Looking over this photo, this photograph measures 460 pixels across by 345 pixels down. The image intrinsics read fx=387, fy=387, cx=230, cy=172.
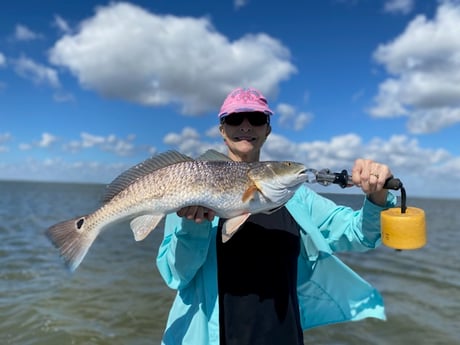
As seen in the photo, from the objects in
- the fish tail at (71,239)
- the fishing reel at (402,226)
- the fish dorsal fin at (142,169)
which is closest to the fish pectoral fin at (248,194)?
the fish dorsal fin at (142,169)

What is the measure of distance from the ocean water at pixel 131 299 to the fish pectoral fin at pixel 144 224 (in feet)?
2.09

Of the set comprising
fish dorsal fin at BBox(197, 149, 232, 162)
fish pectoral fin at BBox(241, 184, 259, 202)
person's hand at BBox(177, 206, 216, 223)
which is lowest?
person's hand at BBox(177, 206, 216, 223)

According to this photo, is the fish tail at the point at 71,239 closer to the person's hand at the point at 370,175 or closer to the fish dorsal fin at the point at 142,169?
the fish dorsal fin at the point at 142,169

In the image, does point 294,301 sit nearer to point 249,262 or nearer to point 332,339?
point 249,262

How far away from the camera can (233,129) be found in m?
3.80

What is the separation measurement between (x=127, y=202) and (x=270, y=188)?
4.26 ft

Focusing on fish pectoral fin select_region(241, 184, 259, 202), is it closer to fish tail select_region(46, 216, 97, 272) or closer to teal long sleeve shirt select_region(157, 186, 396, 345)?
teal long sleeve shirt select_region(157, 186, 396, 345)

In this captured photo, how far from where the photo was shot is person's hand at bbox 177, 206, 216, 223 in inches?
127

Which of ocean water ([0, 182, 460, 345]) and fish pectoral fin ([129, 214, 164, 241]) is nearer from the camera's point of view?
fish pectoral fin ([129, 214, 164, 241])

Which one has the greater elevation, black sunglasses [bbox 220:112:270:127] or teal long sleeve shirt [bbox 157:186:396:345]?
black sunglasses [bbox 220:112:270:127]

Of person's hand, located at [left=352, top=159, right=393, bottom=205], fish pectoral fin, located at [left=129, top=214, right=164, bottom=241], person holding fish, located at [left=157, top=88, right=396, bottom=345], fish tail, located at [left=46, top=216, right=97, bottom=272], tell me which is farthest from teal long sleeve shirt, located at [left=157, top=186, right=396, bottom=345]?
fish tail, located at [left=46, top=216, right=97, bottom=272]

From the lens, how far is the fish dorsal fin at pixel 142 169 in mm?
3484

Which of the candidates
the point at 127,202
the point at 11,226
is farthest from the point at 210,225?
the point at 11,226

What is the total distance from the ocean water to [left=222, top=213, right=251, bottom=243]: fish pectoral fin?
136 cm
